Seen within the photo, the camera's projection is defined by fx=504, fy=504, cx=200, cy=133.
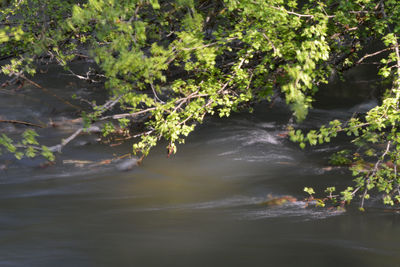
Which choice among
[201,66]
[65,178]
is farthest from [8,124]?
[201,66]

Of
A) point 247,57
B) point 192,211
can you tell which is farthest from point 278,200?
point 247,57

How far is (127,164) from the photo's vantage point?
27.5 feet

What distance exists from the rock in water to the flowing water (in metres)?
0.12

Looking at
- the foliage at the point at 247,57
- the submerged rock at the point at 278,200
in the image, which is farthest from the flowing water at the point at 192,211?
the foliage at the point at 247,57

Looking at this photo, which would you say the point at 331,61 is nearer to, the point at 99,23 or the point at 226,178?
the point at 226,178

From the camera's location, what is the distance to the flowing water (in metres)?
4.79

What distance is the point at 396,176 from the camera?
16.8 ft

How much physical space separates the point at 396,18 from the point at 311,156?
12.5 feet

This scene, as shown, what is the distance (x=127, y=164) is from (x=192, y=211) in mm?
2455

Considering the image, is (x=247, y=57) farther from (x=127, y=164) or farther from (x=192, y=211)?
(x=127, y=164)

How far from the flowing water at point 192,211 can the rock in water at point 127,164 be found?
124 mm

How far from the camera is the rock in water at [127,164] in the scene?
8219 millimetres

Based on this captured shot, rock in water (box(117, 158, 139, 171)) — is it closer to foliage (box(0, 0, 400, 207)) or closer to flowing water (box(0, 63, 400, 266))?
flowing water (box(0, 63, 400, 266))

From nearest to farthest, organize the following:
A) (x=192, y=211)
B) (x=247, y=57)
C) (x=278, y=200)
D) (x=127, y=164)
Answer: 1. (x=247, y=57)
2. (x=192, y=211)
3. (x=278, y=200)
4. (x=127, y=164)
